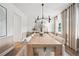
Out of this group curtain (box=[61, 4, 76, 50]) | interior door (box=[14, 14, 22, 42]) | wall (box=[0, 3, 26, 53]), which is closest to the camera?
wall (box=[0, 3, 26, 53])

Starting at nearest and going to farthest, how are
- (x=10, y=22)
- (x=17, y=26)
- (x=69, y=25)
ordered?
1. (x=10, y=22)
2. (x=69, y=25)
3. (x=17, y=26)

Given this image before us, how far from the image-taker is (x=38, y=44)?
2.36 m

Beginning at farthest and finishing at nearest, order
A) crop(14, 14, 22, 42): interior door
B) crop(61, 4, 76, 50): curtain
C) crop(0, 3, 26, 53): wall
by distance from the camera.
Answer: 1. crop(14, 14, 22, 42): interior door
2. crop(61, 4, 76, 50): curtain
3. crop(0, 3, 26, 53): wall

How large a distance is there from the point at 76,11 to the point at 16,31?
255 cm

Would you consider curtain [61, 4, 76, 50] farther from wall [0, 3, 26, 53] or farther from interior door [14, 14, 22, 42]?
interior door [14, 14, 22, 42]

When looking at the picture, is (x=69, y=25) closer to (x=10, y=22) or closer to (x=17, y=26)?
(x=17, y=26)

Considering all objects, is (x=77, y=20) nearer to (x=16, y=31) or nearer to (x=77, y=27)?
(x=77, y=27)

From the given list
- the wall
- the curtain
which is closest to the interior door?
the wall

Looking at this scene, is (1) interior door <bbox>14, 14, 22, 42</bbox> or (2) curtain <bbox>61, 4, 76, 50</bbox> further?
(1) interior door <bbox>14, 14, 22, 42</bbox>

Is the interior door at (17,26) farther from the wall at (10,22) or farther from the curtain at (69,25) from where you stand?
the curtain at (69,25)

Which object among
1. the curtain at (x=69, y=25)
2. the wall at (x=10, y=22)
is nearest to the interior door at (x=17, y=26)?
the wall at (x=10, y=22)

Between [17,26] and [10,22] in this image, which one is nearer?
[10,22]

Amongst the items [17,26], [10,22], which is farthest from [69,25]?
[10,22]

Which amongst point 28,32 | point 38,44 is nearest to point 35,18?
point 28,32
